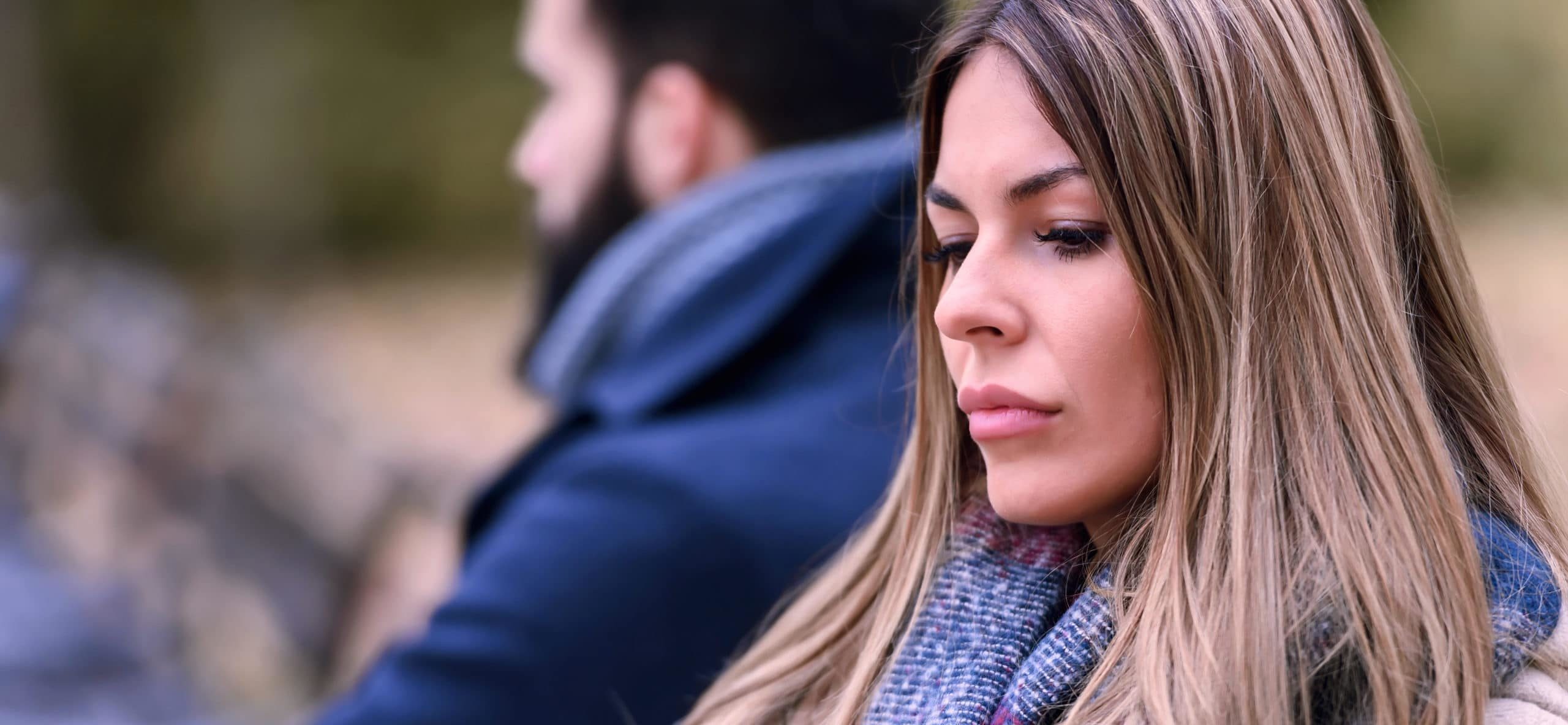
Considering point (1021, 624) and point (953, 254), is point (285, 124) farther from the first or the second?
point (1021, 624)

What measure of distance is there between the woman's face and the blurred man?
1.90 feet

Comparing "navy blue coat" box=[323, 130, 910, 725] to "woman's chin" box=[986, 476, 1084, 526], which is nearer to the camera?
"woman's chin" box=[986, 476, 1084, 526]

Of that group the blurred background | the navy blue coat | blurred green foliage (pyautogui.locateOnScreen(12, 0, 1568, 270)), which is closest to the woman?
the blurred background

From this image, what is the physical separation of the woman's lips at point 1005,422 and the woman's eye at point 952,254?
0.11m

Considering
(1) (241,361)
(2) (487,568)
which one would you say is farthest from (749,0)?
(1) (241,361)

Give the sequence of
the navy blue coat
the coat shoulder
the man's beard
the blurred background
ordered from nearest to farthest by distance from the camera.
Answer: the coat shoulder < the navy blue coat < the man's beard < the blurred background

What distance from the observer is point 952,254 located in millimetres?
1074

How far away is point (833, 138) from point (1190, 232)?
1.08 m

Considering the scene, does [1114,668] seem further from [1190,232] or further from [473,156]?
[473,156]

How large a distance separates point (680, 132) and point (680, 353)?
1.06 ft

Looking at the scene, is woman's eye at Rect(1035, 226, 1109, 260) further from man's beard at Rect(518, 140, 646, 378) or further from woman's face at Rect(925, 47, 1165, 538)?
man's beard at Rect(518, 140, 646, 378)

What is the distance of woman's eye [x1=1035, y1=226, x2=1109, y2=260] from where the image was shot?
0.95 m

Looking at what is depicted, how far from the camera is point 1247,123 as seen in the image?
36.9 inches

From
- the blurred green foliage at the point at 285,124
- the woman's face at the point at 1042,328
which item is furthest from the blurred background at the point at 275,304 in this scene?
the woman's face at the point at 1042,328
